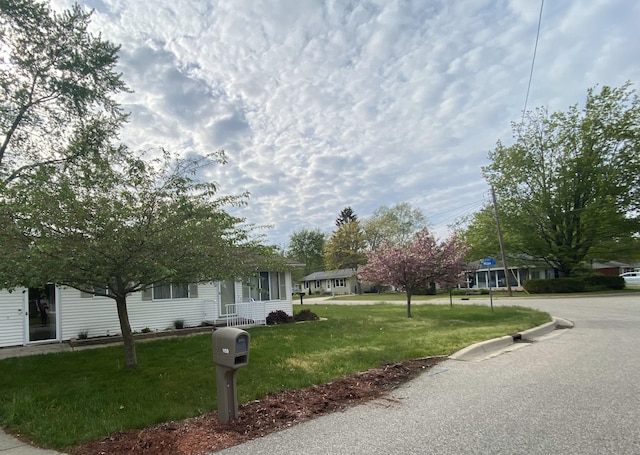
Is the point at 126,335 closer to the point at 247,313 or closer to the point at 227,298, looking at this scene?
the point at 247,313

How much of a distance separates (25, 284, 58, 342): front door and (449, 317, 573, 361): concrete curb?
38.2 feet

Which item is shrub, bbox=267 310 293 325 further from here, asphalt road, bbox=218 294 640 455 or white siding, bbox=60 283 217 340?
asphalt road, bbox=218 294 640 455

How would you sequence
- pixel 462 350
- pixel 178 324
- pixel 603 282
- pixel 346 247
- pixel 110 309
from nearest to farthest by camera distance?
1. pixel 462 350
2. pixel 110 309
3. pixel 178 324
4. pixel 603 282
5. pixel 346 247

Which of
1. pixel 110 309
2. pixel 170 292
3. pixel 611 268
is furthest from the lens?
pixel 611 268

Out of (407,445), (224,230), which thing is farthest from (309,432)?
(224,230)

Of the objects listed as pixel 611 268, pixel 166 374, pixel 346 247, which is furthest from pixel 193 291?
pixel 611 268

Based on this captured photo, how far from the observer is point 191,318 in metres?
14.7

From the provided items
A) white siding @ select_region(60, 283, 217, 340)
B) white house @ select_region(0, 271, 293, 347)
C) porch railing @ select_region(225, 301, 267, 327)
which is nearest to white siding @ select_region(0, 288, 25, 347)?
white house @ select_region(0, 271, 293, 347)

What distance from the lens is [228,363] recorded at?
447cm

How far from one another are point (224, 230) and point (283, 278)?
34.7ft

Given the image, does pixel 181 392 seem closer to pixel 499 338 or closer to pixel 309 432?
pixel 309 432

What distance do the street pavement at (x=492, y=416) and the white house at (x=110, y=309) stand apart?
5.43 metres

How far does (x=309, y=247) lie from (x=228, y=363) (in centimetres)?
7063

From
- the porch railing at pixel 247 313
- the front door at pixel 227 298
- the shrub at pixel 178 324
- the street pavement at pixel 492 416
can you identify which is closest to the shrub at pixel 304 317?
the porch railing at pixel 247 313
